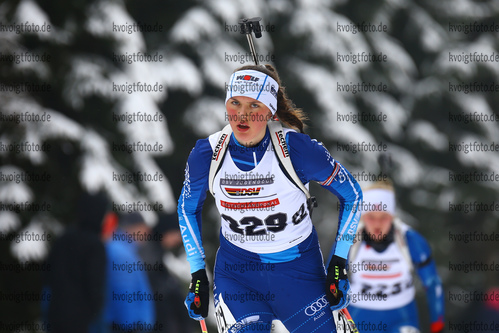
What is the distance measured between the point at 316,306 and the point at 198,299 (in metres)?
0.72

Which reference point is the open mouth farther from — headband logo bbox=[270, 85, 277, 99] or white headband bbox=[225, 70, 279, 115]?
headband logo bbox=[270, 85, 277, 99]

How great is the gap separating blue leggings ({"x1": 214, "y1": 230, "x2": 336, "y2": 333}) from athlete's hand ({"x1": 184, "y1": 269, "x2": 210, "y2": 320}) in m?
0.10

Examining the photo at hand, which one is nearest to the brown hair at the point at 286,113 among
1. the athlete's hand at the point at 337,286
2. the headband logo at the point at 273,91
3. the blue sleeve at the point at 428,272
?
the headband logo at the point at 273,91

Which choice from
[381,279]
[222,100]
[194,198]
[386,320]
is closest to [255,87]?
[194,198]

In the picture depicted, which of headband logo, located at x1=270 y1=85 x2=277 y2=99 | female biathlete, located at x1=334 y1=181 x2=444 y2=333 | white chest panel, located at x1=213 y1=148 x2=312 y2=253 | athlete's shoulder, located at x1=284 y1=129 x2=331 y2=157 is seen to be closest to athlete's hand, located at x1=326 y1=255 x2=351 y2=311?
white chest panel, located at x1=213 y1=148 x2=312 y2=253

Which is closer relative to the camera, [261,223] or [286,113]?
[261,223]

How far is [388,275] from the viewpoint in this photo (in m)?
6.23

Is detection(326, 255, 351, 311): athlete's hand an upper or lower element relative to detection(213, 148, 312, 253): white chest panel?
lower

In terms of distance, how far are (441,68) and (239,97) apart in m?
11.5

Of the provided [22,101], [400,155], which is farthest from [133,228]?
[400,155]

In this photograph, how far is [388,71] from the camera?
13734 mm

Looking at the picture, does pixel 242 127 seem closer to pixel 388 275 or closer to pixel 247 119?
pixel 247 119

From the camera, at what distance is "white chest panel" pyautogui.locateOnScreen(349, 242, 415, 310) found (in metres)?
6.20

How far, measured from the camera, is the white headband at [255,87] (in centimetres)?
377
